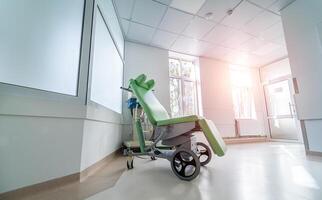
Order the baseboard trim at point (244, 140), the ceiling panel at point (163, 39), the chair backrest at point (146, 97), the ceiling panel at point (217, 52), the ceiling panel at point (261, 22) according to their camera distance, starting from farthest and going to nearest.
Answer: the baseboard trim at point (244, 140) → the ceiling panel at point (217, 52) → the ceiling panel at point (163, 39) → the ceiling panel at point (261, 22) → the chair backrest at point (146, 97)

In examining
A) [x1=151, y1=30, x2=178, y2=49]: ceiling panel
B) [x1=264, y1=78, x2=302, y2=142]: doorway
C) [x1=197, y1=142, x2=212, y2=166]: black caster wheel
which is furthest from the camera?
[x1=264, y1=78, x2=302, y2=142]: doorway

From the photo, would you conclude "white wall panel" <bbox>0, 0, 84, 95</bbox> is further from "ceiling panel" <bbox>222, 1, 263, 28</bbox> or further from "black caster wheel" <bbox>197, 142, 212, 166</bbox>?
"ceiling panel" <bbox>222, 1, 263, 28</bbox>

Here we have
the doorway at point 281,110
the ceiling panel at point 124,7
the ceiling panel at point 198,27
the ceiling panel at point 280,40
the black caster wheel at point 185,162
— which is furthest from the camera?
the doorway at point 281,110

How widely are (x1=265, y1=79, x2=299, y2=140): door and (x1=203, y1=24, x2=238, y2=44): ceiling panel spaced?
109 inches

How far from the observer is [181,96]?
4.14m

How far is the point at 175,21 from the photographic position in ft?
9.43

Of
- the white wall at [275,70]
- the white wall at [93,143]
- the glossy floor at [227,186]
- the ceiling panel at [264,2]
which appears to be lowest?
the glossy floor at [227,186]

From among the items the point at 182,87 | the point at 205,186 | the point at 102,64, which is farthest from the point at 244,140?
the point at 102,64

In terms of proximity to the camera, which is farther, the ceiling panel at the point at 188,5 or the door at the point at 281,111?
the door at the point at 281,111

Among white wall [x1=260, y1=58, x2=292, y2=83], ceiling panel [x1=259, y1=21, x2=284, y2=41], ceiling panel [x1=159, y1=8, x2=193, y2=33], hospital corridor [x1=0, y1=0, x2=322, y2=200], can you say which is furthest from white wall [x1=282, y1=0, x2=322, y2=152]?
white wall [x1=260, y1=58, x2=292, y2=83]

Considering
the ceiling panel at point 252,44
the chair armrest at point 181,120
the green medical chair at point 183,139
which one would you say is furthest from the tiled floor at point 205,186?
the ceiling panel at point 252,44

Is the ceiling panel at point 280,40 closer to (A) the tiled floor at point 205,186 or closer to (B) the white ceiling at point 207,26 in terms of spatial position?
(B) the white ceiling at point 207,26

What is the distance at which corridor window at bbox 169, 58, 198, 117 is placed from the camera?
402cm

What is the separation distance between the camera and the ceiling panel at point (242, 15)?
8.32 feet
